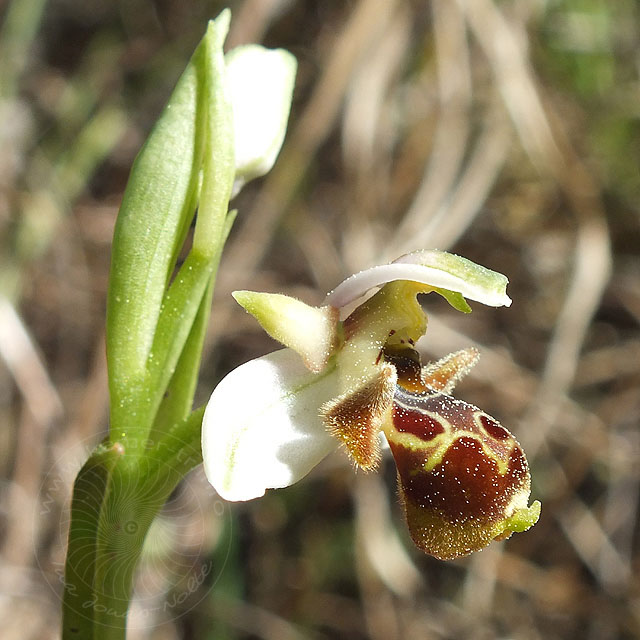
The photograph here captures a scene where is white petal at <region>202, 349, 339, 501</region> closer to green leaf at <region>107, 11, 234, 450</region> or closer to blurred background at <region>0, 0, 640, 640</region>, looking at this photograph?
green leaf at <region>107, 11, 234, 450</region>

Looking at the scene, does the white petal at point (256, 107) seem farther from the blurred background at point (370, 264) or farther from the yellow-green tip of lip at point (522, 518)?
the blurred background at point (370, 264)

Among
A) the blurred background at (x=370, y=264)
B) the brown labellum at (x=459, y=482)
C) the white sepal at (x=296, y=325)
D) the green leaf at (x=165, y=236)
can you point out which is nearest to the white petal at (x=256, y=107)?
the green leaf at (x=165, y=236)

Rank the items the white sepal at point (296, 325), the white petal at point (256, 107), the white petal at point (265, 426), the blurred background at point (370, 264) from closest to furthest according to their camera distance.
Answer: the white petal at point (265, 426), the white sepal at point (296, 325), the white petal at point (256, 107), the blurred background at point (370, 264)

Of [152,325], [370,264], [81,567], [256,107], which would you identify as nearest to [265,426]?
[152,325]

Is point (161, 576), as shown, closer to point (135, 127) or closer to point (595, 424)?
point (595, 424)

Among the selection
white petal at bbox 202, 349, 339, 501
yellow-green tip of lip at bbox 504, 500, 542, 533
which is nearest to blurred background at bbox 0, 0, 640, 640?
white petal at bbox 202, 349, 339, 501

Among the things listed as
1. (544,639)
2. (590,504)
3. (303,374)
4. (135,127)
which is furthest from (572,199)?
(303,374)
